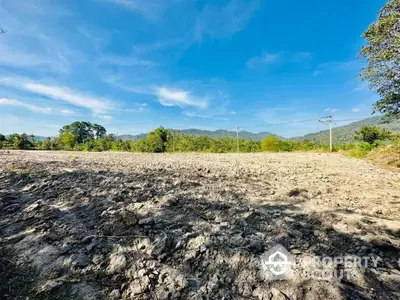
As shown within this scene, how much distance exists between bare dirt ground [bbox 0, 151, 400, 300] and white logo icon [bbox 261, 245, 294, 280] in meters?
0.06

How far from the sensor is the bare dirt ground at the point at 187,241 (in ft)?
5.32

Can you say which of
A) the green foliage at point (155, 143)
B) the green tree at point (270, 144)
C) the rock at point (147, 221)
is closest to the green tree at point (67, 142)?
the green foliage at point (155, 143)

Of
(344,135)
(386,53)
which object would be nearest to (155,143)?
(386,53)

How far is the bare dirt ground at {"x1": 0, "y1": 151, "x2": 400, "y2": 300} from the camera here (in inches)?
63.8

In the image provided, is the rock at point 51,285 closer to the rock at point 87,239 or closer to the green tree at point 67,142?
the rock at point 87,239

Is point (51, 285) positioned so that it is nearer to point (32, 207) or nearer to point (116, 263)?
point (116, 263)

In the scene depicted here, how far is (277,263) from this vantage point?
193 centimetres

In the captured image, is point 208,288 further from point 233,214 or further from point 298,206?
point 298,206

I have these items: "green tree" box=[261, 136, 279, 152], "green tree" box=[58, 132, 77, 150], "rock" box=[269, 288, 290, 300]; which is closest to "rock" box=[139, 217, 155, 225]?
"rock" box=[269, 288, 290, 300]

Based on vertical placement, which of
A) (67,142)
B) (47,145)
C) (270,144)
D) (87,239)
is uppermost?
(67,142)

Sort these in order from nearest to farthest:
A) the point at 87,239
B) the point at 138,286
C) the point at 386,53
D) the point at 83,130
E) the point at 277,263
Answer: the point at 138,286, the point at 277,263, the point at 87,239, the point at 386,53, the point at 83,130

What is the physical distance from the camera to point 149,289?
161 centimetres

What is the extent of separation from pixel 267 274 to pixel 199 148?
134 ft

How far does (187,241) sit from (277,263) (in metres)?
0.95
